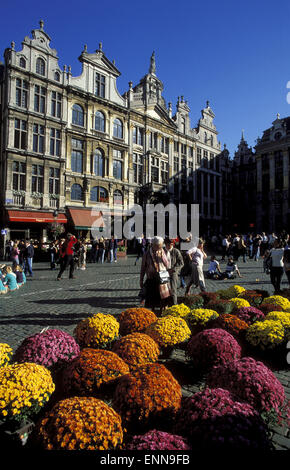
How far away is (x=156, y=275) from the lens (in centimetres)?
595

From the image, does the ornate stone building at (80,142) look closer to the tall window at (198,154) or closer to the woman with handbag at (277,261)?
the tall window at (198,154)

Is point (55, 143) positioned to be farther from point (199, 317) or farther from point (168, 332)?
point (168, 332)

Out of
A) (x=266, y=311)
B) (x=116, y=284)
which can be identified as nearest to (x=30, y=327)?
(x=266, y=311)

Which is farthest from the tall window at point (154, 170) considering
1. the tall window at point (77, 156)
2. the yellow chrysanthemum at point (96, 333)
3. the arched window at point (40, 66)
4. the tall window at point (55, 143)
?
the yellow chrysanthemum at point (96, 333)

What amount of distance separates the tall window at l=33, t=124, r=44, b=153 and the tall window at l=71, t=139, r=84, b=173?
3.16m

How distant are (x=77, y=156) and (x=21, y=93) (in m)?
6.88

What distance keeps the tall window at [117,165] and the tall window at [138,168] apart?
79.0 inches

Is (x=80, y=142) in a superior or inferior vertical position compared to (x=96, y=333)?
superior

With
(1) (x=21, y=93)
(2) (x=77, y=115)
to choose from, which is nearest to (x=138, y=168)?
(2) (x=77, y=115)

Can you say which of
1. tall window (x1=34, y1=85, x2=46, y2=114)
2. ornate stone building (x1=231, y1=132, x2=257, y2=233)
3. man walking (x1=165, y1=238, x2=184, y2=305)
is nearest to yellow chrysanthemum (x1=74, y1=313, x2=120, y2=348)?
man walking (x1=165, y1=238, x2=184, y2=305)

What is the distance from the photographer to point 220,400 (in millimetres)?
2229

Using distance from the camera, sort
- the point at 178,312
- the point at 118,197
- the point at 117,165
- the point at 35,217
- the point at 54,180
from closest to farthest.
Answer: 1. the point at 178,312
2. the point at 35,217
3. the point at 54,180
4. the point at 118,197
5. the point at 117,165

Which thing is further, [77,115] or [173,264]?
[77,115]

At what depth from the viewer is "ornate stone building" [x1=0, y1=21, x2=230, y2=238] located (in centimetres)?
2462
